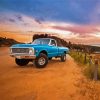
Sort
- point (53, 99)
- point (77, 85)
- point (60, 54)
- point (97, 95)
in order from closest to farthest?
1. point (53, 99)
2. point (97, 95)
3. point (77, 85)
4. point (60, 54)

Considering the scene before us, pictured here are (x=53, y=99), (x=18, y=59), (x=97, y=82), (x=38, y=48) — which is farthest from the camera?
(x=18, y=59)

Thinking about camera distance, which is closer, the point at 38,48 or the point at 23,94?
the point at 23,94

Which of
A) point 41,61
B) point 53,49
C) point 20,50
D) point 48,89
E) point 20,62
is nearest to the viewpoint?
point 48,89

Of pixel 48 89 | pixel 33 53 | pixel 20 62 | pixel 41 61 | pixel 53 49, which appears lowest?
pixel 48 89

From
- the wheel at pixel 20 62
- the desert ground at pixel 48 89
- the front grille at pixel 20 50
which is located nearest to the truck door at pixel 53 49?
the wheel at pixel 20 62

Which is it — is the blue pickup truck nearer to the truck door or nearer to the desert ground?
the truck door

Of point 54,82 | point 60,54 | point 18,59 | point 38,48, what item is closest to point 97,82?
point 54,82

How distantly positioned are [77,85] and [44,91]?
5.65 ft

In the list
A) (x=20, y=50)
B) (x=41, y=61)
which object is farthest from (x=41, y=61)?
(x=20, y=50)

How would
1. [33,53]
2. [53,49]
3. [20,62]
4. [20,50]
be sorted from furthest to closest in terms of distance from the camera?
[53,49] < [20,62] < [20,50] < [33,53]

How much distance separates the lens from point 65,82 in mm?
9195

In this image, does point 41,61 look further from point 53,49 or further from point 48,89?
point 48,89

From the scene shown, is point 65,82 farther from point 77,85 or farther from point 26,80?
point 26,80

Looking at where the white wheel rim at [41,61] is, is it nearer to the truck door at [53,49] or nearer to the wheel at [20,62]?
the truck door at [53,49]
